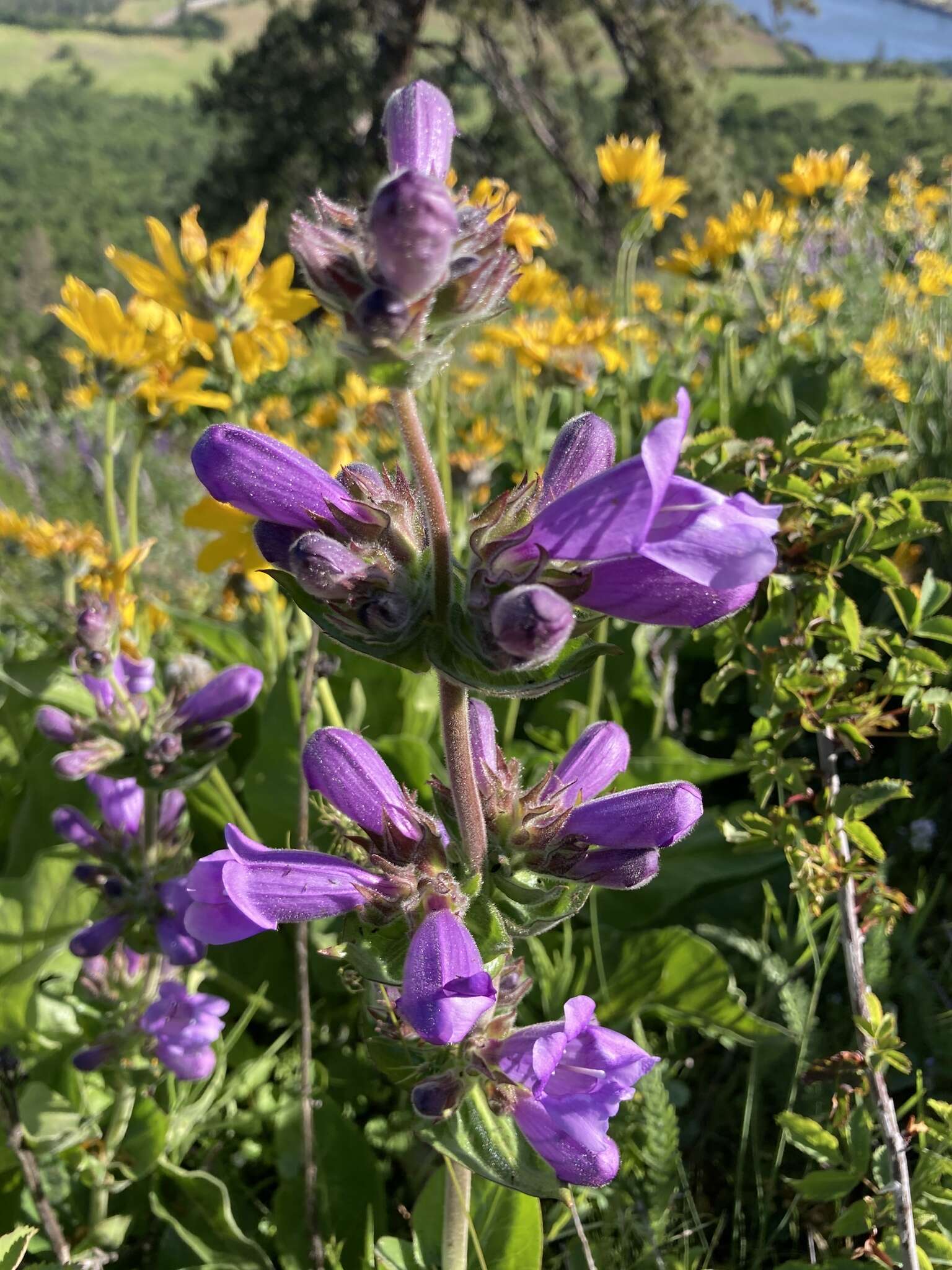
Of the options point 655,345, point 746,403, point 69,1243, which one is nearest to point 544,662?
point 69,1243

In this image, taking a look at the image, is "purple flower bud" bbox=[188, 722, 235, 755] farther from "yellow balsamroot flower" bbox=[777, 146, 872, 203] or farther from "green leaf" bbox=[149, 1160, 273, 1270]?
"yellow balsamroot flower" bbox=[777, 146, 872, 203]

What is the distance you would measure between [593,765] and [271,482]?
0.58 metres

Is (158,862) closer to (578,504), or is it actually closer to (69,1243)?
(69,1243)

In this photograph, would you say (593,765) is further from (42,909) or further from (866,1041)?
(42,909)

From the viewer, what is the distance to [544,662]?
93 cm

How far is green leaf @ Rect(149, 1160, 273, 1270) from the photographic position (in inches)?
66.4

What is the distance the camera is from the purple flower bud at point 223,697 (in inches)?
71.2

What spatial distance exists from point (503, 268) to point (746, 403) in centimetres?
305

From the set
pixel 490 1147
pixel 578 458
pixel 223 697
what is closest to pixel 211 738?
pixel 223 697

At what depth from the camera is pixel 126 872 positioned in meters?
1.86

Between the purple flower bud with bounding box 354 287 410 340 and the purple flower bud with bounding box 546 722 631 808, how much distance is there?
63cm

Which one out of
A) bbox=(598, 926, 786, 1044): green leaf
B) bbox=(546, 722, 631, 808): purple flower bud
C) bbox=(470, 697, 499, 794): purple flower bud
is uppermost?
bbox=(470, 697, 499, 794): purple flower bud

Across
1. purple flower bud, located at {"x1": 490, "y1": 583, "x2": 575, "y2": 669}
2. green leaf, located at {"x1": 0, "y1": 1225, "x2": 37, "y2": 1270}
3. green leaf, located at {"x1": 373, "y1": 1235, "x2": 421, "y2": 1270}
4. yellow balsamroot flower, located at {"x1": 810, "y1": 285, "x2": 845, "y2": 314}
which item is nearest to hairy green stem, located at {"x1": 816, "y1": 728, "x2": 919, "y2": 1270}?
green leaf, located at {"x1": 373, "y1": 1235, "x2": 421, "y2": 1270}

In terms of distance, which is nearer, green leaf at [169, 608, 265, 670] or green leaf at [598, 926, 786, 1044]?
green leaf at [598, 926, 786, 1044]
